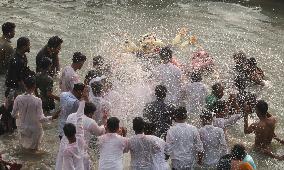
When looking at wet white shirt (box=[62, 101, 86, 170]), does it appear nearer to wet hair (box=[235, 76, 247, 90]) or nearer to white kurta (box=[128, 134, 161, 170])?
white kurta (box=[128, 134, 161, 170])

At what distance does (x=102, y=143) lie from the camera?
24.3 feet

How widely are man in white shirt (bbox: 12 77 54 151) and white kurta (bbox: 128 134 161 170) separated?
191 centimetres

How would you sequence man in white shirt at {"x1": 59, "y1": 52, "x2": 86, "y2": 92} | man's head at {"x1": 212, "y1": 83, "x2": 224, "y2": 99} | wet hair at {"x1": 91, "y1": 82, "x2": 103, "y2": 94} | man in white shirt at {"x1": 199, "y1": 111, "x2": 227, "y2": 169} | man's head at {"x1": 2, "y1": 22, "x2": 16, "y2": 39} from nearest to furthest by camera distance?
man in white shirt at {"x1": 199, "y1": 111, "x2": 227, "y2": 169} < wet hair at {"x1": 91, "y1": 82, "x2": 103, "y2": 94} < man in white shirt at {"x1": 59, "y1": 52, "x2": 86, "y2": 92} < man's head at {"x1": 212, "y1": 83, "x2": 224, "y2": 99} < man's head at {"x1": 2, "y1": 22, "x2": 16, "y2": 39}

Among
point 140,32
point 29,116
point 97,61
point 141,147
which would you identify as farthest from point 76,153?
point 140,32

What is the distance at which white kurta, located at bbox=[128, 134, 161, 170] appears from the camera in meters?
7.34

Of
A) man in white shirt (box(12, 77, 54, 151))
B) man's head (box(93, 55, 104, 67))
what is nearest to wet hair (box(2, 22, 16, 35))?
man's head (box(93, 55, 104, 67))

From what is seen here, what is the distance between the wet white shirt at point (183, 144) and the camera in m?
7.69

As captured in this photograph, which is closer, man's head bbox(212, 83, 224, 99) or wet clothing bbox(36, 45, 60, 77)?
man's head bbox(212, 83, 224, 99)

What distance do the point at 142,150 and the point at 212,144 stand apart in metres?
1.44

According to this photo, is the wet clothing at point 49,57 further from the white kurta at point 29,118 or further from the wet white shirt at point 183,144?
the wet white shirt at point 183,144

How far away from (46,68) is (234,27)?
9.44 metres

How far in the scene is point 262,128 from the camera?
917 centimetres

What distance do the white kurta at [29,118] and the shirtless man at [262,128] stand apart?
403 cm

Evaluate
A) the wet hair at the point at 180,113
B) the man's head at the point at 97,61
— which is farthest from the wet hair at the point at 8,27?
the wet hair at the point at 180,113
